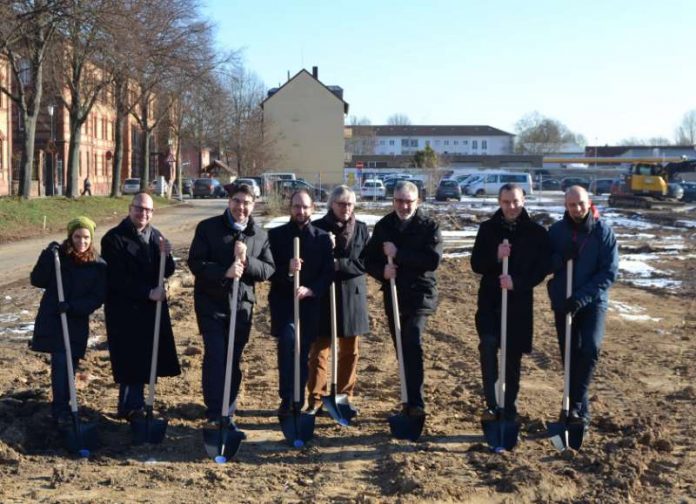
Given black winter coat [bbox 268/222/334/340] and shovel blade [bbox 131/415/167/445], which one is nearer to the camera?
shovel blade [bbox 131/415/167/445]

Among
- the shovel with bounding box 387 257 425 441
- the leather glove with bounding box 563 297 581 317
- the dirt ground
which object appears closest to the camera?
the dirt ground

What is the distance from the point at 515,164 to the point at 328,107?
33897 millimetres

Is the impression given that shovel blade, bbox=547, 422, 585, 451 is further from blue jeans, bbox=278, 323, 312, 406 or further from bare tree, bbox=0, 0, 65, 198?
bare tree, bbox=0, 0, 65, 198

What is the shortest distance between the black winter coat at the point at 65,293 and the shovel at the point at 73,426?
2.3 inches

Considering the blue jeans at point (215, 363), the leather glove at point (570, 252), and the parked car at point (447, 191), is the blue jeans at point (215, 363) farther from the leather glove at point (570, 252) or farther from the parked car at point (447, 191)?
the parked car at point (447, 191)

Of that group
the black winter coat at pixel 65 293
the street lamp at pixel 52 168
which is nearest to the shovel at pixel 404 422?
the black winter coat at pixel 65 293

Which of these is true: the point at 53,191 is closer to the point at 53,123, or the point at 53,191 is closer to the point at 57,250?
the point at 53,123

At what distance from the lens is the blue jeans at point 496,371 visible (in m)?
6.75

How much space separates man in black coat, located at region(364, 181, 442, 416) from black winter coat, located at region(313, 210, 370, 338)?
0.32m

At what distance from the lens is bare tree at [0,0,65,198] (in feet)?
84.1

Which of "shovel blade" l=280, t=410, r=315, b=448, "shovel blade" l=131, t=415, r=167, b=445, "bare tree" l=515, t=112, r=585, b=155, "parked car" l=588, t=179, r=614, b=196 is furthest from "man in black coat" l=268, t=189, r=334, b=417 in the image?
"bare tree" l=515, t=112, r=585, b=155

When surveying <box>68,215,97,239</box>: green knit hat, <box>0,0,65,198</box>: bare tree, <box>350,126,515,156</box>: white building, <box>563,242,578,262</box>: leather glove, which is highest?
<box>350,126,515,156</box>: white building

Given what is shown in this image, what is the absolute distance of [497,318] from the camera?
270 inches

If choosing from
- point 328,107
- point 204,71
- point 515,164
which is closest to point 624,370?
point 204,71
